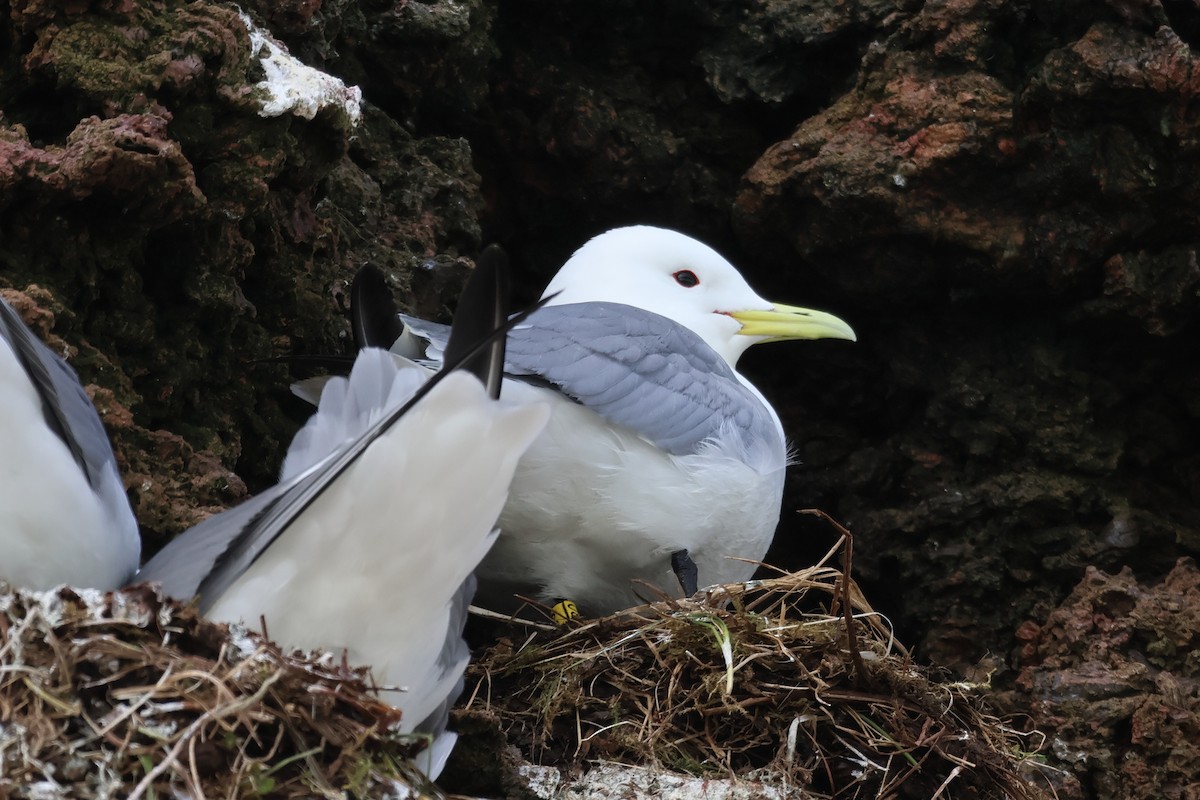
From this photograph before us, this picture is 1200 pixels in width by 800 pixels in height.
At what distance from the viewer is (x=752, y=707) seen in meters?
2.62

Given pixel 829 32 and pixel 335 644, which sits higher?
pixel 829 32

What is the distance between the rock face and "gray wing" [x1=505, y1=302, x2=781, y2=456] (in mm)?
626

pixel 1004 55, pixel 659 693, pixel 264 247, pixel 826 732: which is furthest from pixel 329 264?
pixel 1004 55

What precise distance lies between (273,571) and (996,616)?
224 centimetres

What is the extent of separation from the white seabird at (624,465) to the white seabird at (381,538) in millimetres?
577

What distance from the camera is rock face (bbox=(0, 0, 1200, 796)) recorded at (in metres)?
2.78

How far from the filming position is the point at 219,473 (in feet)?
9.01

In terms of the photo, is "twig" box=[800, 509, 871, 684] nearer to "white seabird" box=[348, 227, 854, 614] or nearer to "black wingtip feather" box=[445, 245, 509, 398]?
"white seabird" box=[348, 227, 854, 614]

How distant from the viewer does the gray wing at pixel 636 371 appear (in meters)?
2.73

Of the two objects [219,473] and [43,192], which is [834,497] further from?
[43,192]

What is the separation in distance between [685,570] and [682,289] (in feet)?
3.01

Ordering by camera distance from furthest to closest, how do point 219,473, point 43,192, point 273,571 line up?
1. point 219,473
2. point 43,192
3. point 273,571

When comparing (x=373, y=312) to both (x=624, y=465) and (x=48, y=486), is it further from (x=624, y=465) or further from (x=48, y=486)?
(x=48, y=486)

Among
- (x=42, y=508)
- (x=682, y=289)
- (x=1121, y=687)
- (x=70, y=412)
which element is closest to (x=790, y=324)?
(x=682, y=289)
